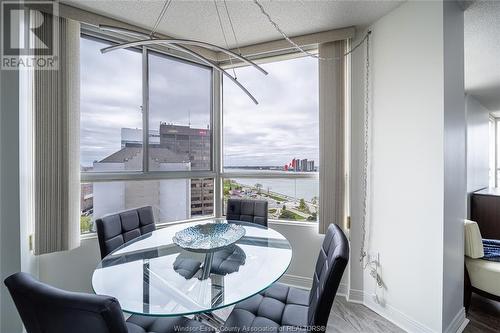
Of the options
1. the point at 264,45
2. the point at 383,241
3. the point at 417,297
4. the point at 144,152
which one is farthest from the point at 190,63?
the point at 417,297

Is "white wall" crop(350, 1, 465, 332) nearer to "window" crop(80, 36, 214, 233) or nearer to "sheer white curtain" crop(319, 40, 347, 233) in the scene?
"sheer white curtain" crop(319, 40, 347, 233)

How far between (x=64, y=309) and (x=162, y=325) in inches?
27.4

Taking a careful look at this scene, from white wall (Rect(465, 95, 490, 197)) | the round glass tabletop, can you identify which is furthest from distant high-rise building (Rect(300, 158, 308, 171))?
white wall (Rect(465, 95, 490, 197))

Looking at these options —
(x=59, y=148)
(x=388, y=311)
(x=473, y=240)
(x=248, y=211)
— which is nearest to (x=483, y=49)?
(x=473, y=240)

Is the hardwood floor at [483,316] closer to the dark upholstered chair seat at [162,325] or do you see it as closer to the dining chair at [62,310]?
the dark upholstered chair seat at [162,325]

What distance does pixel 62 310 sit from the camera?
72 centimetres

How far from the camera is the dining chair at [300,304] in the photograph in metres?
1.06

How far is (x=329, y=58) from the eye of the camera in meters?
2.44

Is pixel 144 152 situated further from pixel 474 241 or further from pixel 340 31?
pixel 474 241

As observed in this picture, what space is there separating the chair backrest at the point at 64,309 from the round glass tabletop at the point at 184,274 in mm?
364

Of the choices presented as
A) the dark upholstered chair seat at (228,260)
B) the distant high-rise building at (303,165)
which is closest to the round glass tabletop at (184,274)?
the dark upholstered chair seat at (228,260)

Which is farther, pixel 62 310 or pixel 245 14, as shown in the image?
pixel 245 14

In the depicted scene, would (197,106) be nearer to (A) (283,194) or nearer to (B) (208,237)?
(A) (283,194)

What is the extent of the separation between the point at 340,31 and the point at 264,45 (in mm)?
822
